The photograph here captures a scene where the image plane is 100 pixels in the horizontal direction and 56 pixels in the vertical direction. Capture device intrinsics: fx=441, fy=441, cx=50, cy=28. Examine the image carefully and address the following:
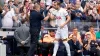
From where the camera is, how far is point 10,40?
17516mm

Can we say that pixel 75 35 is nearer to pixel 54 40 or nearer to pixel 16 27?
pixel 54 40

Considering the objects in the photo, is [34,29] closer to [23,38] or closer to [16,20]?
[23,38]

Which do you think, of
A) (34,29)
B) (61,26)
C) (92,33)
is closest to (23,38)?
(34,29)

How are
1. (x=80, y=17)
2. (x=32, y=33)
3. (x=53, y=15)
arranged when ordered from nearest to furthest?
(x=32, y=33) < (x=53, y=15) < (x=80, y=17)

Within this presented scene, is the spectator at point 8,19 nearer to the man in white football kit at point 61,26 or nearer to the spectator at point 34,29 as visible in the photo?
the spectator at point 34,29

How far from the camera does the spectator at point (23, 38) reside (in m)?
16.9

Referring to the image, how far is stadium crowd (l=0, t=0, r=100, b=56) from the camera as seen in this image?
17094 mm

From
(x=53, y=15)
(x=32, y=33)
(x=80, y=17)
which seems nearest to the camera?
(x=32, y=33)

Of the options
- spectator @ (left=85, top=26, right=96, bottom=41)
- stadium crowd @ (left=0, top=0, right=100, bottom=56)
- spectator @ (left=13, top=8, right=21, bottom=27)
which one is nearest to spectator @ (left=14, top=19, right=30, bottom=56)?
stadium crowd @ (left=0, top=0, right=100, bottom=56)

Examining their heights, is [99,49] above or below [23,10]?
below

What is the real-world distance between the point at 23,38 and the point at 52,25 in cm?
180

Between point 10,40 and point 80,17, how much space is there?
11.3ft

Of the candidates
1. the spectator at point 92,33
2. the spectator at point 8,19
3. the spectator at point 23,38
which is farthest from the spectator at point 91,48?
the spectator at point 8,19

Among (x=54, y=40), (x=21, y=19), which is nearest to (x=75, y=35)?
(x=54, y=40)
